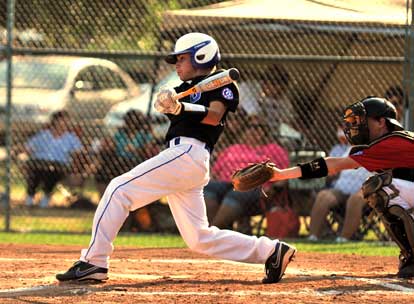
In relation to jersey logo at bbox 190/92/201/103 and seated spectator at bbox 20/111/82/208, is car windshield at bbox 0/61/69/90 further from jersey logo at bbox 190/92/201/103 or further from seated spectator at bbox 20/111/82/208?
jersey logo at bbox 190/92/201/103

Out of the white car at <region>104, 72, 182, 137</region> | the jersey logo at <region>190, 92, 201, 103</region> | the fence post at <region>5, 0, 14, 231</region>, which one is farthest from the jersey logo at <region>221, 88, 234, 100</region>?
the white car at <region>104, 72, 182, 137</region>

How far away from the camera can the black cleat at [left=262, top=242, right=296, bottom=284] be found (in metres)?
6.34

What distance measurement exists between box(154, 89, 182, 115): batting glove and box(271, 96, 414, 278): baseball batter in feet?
2.92

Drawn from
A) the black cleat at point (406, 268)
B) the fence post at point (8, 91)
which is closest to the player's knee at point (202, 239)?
the black cleat at point (406, 268)

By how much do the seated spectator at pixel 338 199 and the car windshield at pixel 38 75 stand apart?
13.3 feet

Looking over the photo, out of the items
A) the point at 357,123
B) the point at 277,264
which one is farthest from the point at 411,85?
the point at 277,264

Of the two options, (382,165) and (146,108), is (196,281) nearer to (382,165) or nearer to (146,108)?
(382,165)

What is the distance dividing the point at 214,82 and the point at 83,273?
1.39 m

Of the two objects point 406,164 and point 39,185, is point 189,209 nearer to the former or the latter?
point 406,164

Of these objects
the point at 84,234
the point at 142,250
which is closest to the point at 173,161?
the point at 142,250

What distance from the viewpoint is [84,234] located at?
33.9 ft

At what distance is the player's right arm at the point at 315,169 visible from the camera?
636cm

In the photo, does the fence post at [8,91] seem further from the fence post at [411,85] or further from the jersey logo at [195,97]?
the jersey logo at [195,97]

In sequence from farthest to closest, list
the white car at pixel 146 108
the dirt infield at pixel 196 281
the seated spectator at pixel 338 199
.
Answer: the white car at pixel 146 108 < the seated spectator at pixel 338 199 < the dirt infield at pixel 196 281
